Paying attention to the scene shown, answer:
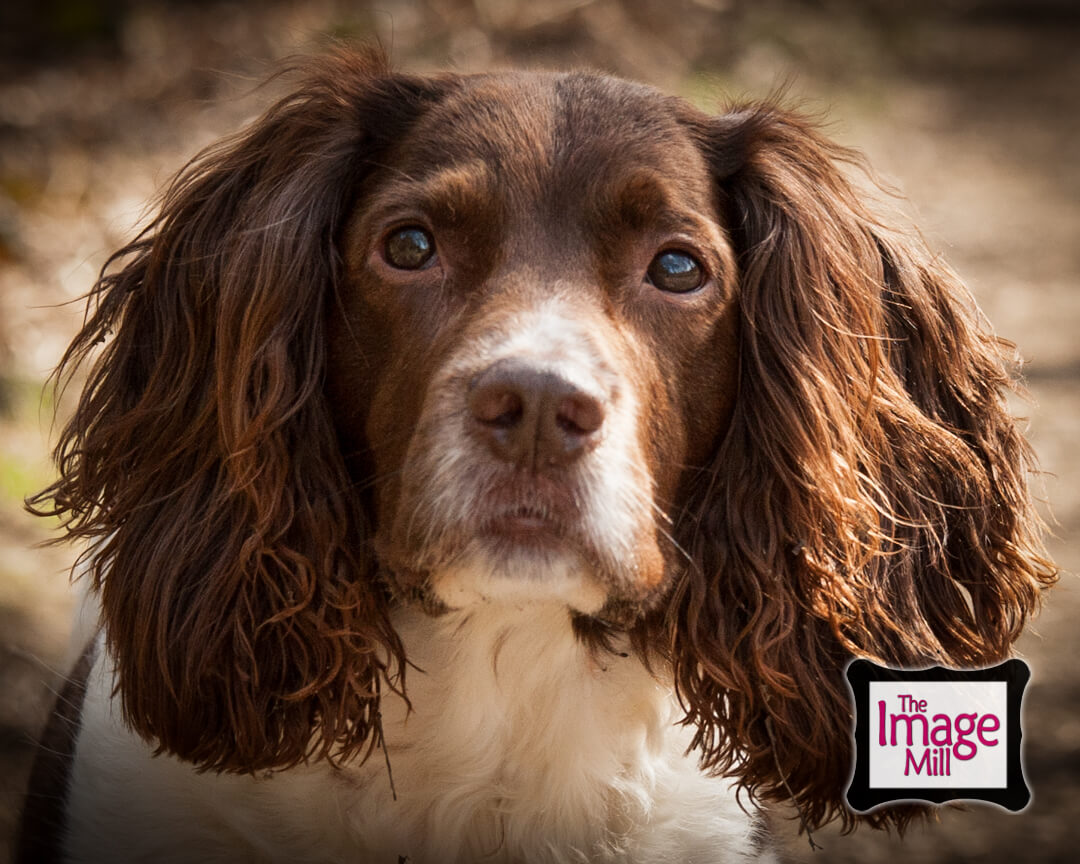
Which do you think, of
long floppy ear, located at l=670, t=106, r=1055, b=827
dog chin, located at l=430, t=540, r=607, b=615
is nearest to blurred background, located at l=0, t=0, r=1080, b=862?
long floppy ear, located at l=670, t=106, r=1055, b=827

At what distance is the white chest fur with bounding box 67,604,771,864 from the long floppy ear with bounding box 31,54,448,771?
0.11m

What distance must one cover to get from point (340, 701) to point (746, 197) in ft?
4.72

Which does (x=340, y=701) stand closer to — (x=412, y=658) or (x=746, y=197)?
(x=412, y=658)

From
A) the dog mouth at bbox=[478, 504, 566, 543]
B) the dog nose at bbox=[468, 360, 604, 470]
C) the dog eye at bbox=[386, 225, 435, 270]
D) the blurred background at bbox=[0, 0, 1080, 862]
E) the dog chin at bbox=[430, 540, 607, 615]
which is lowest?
the dog chin at bbox=[430, 540, 607, 615]

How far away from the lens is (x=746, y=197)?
3193 mm

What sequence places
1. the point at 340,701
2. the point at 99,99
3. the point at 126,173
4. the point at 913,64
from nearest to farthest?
the point at 340,701 → the point at 126,173 → the point at 99,99 → the point at 913,64

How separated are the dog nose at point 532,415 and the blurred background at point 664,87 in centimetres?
201

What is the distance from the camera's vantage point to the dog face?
2.61 meters

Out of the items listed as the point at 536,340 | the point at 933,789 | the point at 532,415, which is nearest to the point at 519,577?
the point at 532,415

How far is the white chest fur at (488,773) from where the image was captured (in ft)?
10.1

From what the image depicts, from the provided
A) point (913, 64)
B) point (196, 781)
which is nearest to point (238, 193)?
point (196, 781)

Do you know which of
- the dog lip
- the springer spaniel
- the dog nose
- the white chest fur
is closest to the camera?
the dog nose

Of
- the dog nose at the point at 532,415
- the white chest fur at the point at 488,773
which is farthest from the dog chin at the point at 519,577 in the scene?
the white chest fur at the point at 488,773

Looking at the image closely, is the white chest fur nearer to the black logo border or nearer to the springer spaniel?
the springer spaniel
